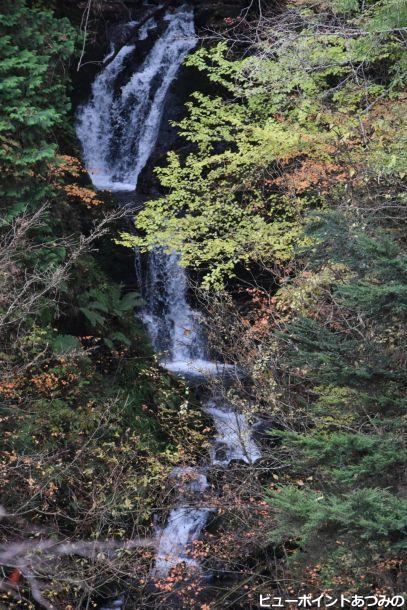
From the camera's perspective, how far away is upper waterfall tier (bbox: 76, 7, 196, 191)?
15.5 meters

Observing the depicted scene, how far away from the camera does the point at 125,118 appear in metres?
15.8

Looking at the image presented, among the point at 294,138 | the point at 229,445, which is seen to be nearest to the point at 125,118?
the point at 294,138

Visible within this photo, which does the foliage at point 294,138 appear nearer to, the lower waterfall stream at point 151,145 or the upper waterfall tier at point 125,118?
the lower waterfall stream at point 151,145

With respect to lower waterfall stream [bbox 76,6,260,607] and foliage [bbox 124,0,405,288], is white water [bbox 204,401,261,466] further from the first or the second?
foliage [bbox 124,0,405,288]

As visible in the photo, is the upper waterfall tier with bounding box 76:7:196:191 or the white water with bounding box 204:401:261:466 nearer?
the white water with bounding box 204:401:261:466

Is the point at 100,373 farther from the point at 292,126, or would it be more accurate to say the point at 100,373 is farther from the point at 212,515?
the point at 292,126

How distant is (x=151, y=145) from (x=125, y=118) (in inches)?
43.1

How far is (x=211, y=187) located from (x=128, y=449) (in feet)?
18.0

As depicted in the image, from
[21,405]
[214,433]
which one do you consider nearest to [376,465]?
[21,405]

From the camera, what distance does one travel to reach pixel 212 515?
33.3ft

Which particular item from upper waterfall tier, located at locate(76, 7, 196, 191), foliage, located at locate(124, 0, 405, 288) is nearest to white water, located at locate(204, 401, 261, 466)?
foliage, located at locate(124, 0, 405, 288)

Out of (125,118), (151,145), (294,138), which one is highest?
(294,138)

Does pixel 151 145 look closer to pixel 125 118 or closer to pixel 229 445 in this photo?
pixel 125 118

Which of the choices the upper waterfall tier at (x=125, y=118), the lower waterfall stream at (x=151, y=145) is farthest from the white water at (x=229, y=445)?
the upper waterfall tier at (x=125, y=118)
